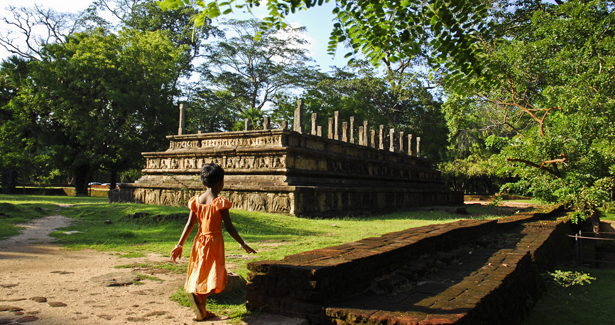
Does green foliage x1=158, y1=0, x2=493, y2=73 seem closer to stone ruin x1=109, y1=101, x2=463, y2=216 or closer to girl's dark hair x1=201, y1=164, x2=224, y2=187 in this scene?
girl's dark hair x1=201, y1=164, x2=224, y2=187

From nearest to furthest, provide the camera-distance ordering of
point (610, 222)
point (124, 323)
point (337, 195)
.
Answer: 1. point (124, 323)
2. point (337, 195)
3. point (610, 222)

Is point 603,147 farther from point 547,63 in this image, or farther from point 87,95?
point 87,95

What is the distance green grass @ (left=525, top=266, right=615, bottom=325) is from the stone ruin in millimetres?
5919

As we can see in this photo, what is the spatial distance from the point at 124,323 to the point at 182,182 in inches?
384

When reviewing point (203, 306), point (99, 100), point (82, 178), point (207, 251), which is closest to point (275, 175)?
point (207, 251)

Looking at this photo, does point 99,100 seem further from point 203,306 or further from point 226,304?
point 203,306

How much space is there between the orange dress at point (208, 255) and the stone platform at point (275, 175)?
22.9 ft

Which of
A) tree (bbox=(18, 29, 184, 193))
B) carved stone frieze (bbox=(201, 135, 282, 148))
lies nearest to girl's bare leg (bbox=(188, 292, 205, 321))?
carved stone frieze (bbox=(201, 135, 282, 148))

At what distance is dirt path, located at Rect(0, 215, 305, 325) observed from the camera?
2832mm

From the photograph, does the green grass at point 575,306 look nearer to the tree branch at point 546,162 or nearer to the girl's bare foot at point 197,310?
the tree branch at point 546,162

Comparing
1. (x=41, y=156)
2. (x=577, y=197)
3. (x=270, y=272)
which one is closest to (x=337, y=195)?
(x=577, y=197)

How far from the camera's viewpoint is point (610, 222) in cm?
1280

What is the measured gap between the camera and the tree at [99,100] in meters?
19.8

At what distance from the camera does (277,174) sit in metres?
10.8
